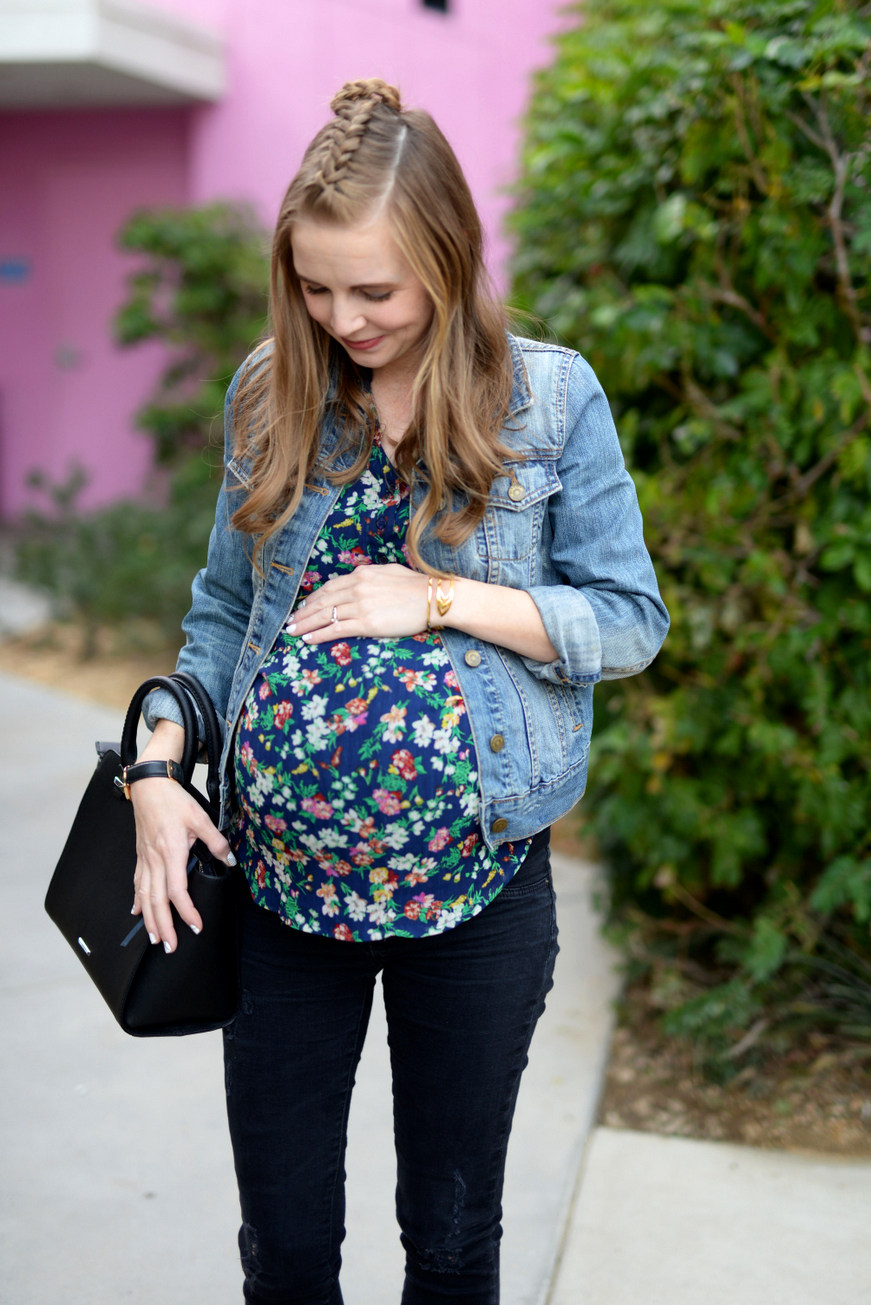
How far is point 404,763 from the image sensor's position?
4.76 feet

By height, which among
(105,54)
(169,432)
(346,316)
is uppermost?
(105,54)

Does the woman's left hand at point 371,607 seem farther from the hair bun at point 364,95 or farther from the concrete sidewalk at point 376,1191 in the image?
the concrete sidewalk at point 376,1191

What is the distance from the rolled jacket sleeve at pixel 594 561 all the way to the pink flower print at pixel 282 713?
305 millimetres

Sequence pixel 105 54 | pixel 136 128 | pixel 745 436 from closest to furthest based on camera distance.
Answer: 1. pixel 745 436
2. pixel 105 54
3. pixel 136 128

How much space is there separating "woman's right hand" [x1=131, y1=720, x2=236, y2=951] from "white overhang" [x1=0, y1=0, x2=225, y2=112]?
7250 mm

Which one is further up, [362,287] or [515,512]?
[362,287]

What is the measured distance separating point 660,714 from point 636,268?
1099 mm

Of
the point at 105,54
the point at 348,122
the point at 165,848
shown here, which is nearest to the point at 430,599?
the point at 165,848

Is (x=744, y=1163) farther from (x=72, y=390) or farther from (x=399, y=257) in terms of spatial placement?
(x=72, y=390)

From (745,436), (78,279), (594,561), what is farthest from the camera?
(78,279)

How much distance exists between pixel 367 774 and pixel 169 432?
717 cm

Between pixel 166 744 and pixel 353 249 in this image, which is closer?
pixel 353 249

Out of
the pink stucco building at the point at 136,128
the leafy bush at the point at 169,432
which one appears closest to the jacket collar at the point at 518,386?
the leafy bush at the point at 169,432

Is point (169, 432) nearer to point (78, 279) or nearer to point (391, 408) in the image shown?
point (78, 279)
